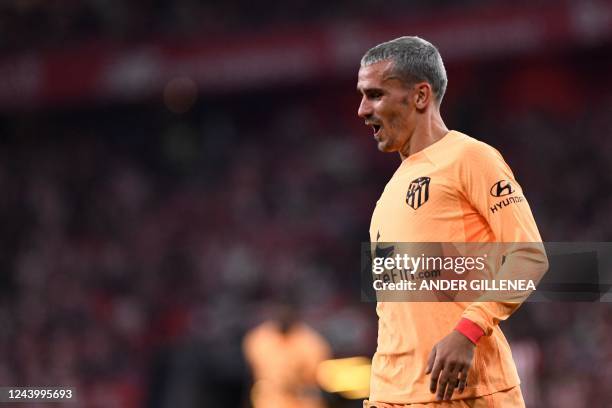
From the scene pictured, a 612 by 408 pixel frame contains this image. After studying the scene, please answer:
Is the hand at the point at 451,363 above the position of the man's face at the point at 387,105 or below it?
below

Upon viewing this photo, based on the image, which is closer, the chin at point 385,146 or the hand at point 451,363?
the hand at point 451,363

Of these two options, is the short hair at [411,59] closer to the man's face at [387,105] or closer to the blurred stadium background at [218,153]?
the man's face at [387,105]

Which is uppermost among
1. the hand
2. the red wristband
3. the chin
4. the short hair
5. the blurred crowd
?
the blurred crowd

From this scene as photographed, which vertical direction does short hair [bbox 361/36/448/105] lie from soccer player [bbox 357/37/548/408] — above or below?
above

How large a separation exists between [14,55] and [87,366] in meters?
5.73

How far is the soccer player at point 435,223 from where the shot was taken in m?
3.59

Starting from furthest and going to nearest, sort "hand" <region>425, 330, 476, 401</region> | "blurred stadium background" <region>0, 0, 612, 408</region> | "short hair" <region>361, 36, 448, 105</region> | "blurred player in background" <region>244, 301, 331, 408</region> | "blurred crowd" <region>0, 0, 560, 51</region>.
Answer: "blurred crowd" <region>0, 0, 560, 51</region>
"blurred stadium background" <region>0, 0, 612, 408</region>
"blurred player in background" <region>244, 301, 331, 408</region>
"short hair" <region>361, 36, 448, 105</region>
"hand" <region>425, 330, 476, 401</region>

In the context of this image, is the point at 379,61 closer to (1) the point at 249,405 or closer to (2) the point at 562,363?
(1) the point at 249,405

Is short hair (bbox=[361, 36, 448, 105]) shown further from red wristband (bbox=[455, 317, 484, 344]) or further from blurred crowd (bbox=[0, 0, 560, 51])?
blurred crowd (bbox=[0, 0, 560, 51])

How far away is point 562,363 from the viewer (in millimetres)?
11047

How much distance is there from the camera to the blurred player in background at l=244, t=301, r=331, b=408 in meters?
9.28

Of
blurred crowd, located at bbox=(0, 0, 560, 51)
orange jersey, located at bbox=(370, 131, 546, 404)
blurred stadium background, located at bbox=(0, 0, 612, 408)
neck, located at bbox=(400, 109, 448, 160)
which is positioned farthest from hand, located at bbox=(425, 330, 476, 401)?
blurred crowd, located at bbox=(0, 0, 560, 51)

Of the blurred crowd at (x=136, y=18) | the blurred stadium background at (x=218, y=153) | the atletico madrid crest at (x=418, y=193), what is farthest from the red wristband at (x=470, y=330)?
the blurred crowd at (x=136, y=18)

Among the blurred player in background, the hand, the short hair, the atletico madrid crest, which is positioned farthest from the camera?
the blurred player in background
